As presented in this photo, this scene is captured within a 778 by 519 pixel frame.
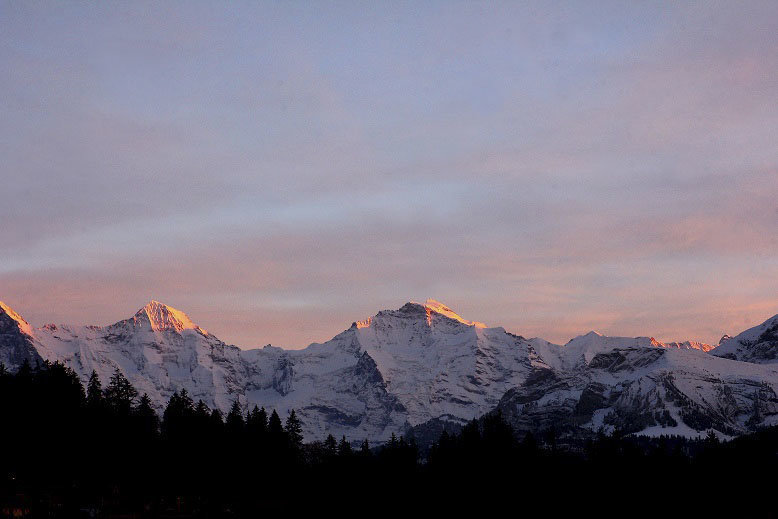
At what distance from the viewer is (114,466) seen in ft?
449

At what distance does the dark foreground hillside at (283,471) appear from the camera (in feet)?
432

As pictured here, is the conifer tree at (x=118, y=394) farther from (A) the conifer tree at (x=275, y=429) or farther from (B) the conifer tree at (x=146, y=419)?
(A) the conifer tree at (x=275, y=429)

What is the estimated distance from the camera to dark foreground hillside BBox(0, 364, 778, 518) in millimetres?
131750

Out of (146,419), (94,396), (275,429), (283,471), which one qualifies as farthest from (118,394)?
(275,429)

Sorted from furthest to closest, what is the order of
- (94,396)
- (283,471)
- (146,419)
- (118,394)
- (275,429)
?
1. (275,429)
2. (283,471)
3. (118,394)
4. (94,396)
5. (146,419)

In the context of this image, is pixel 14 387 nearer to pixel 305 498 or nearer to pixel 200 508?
pixel 200 508

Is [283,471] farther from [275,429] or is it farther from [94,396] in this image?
[94,396]

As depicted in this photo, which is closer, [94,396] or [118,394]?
[94,396]

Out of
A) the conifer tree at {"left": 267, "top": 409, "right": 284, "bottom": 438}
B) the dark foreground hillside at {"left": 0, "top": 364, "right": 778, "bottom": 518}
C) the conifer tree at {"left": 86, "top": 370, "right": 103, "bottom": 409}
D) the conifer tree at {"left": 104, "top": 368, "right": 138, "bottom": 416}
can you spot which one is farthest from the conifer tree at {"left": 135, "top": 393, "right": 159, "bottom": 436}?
the conifer tree at {"left": 267, "top": 409, "right": 284, "bottom": 438}

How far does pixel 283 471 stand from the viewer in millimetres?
171750

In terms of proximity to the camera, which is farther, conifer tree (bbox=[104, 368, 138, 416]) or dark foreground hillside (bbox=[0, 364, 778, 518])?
conifer tree (bbox=[104, 368, 138, 416])

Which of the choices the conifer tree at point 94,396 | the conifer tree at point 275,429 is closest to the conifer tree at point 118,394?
the conifer tree at point 94,396

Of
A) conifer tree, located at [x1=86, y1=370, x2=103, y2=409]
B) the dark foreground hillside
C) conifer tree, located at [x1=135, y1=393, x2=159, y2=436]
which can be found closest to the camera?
the dark foreground hillside

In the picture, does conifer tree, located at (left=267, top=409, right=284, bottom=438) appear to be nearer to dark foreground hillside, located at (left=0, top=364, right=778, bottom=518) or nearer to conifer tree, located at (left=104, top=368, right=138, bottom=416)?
dark foreground hillside, located at (left=0, top=364, right=778, bottom=518)
